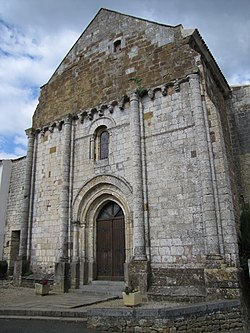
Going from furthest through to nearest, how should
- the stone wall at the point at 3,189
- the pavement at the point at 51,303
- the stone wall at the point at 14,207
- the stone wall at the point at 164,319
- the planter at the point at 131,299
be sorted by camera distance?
1. the stone wall at the point at 3,189
2. the stone wall at the point at 14,207
3. the planter at the point at 131,299
4. the pavement at the point at 51,303
5. the stone wall at the point at 164,319

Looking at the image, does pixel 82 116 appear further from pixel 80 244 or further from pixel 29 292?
pixel 29 292

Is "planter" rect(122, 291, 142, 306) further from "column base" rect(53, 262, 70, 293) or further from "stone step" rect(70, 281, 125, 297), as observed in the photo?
"column base" rect(53, 262, 70, 293)

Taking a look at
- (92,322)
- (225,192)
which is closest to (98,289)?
(92,322)

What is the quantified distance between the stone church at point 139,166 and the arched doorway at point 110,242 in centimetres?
4

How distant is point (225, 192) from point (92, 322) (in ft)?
15.8

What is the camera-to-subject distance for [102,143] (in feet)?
39.8

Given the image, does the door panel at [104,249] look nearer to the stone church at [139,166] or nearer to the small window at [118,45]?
the stone church at [139,166]

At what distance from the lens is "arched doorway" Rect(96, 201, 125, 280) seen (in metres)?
10.6

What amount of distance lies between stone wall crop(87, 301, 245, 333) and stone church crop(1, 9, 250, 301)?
1.05m

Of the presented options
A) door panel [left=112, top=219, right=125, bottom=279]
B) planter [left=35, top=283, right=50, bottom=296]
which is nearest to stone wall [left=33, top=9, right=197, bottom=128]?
door panel [left=112, top=219, right=125, bottom=279]

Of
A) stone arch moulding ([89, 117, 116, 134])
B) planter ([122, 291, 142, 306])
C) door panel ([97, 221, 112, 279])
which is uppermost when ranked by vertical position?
stone arch moulding ([89, 117, 116, 134])

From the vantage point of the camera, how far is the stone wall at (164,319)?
5.95 metres

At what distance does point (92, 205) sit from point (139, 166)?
2.74 meters

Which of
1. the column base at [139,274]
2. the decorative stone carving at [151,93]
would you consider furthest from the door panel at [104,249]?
the decorative stone carving at [151,93]
